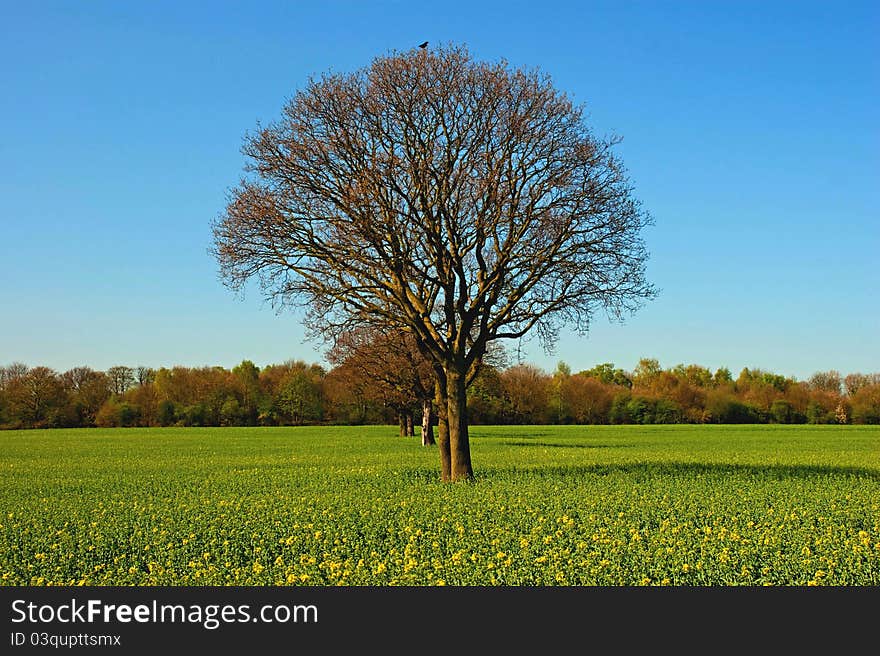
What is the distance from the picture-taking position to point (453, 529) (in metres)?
16.6

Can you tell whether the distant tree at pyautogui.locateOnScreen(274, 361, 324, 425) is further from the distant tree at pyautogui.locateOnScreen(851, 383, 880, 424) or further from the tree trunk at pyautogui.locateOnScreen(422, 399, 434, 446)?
the distant tree at pyautogui.locateOnScreen(851, 383, 880, 424)

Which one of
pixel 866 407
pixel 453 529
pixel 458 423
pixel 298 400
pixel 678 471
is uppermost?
pixel 298 400

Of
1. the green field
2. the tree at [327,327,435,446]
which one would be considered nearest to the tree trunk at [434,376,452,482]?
the green field

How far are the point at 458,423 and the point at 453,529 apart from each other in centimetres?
1139

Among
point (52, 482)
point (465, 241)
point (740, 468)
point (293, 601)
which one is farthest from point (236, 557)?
point (740, 468)

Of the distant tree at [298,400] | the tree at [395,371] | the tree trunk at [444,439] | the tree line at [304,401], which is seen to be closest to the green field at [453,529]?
the tree trunk at [444,439]

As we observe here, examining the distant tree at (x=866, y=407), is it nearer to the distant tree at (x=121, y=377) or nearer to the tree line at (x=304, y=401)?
the tree line at (x=304, y=401)

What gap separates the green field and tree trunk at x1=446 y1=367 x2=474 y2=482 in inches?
33.3

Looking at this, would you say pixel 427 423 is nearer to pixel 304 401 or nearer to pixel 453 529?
pixel 453 529

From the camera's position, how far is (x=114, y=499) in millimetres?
24781

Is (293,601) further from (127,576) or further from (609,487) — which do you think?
(609,487)

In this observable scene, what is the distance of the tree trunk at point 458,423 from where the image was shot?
27.9 m

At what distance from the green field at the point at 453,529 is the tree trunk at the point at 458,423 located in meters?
0.85

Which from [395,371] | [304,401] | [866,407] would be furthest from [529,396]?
[395,371]
